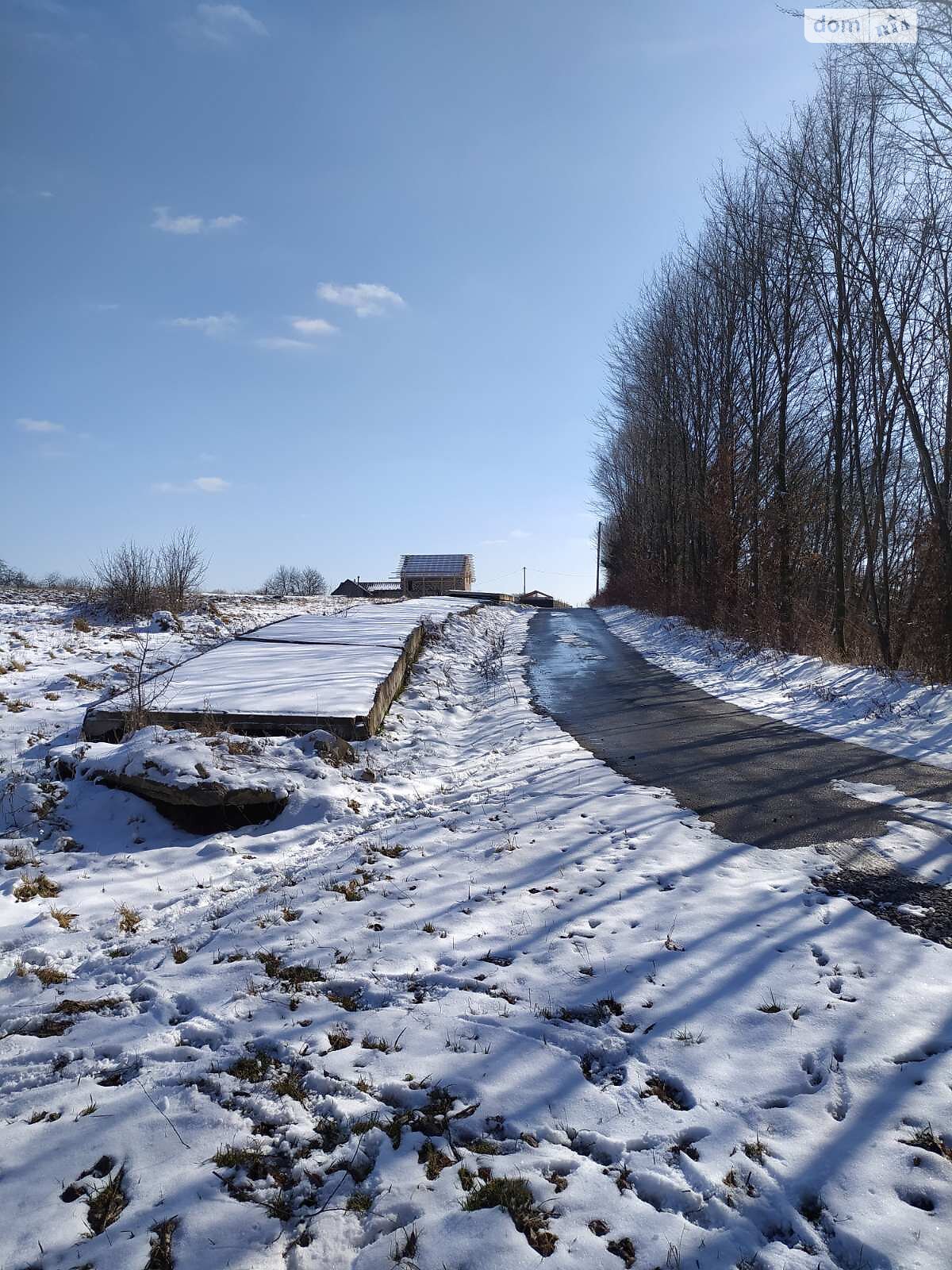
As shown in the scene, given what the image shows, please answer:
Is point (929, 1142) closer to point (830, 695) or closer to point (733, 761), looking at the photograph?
point (733, 761)

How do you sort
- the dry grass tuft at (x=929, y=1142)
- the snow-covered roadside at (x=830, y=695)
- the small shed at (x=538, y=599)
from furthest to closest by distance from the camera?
the small shed at (x=538, y=599) < the snow-covered roadside at (x=830, y=695) < the dry grass tuft at (x=929, y=1142)

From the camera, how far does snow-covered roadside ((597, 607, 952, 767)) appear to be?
7500 millimetres

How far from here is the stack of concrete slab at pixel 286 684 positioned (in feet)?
22.0

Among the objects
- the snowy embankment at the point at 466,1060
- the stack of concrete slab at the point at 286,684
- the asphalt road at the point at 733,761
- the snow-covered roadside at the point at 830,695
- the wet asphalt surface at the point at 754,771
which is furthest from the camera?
the snow-covered roadside at the point at 830,695

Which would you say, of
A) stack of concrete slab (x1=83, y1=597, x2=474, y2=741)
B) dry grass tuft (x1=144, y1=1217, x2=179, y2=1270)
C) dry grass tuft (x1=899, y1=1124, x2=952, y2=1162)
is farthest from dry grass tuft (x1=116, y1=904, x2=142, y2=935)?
dry grass tuft (x1=899, y1=1124, x2=952, y2=1162)

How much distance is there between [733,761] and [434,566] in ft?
159

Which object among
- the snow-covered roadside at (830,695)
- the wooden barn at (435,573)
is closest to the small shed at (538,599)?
the wooden barn at (435,573)

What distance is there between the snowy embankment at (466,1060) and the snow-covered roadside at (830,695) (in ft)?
12.8

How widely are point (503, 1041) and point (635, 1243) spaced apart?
Answer: 3.08ft

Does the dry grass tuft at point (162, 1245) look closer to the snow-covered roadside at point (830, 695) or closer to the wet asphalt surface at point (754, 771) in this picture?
the wet asphalt surface at point (754, 771)

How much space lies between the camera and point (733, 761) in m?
6.89

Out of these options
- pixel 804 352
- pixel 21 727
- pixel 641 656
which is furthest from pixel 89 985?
pixel 804 352

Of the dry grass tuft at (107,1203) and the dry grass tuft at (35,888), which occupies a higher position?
the dry grass tuft at (35,888)

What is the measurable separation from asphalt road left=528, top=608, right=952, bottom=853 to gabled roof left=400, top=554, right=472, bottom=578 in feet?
135
